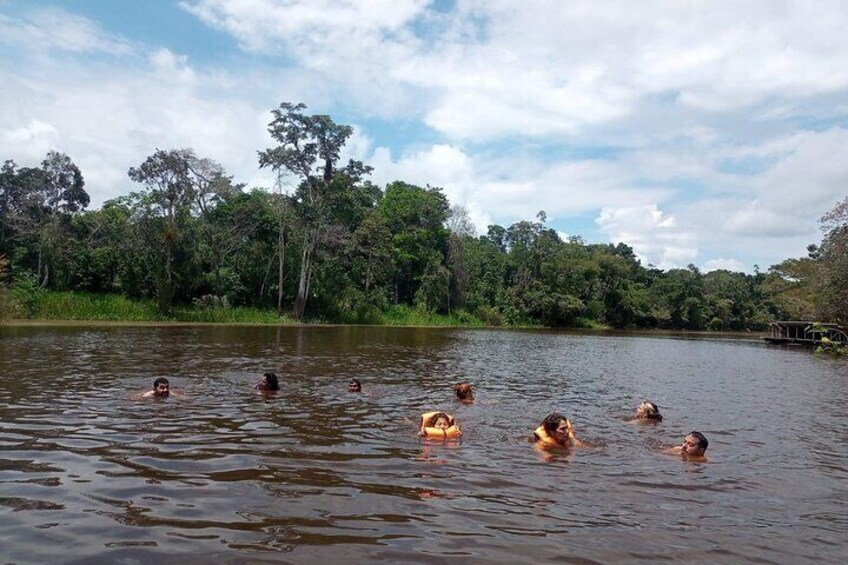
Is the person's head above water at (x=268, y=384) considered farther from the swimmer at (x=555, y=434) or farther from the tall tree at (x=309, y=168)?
the tall tree at (x=309, y=168)

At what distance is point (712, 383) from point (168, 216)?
141 feet

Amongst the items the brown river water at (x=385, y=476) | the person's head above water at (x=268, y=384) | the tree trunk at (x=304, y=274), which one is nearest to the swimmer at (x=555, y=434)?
the brown river water at (x=385, y=476)

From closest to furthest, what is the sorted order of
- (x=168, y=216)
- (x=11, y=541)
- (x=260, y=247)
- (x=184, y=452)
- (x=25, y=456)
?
(x=11, y=541), (x=25, y=456), (x=184, y=452), (x=168, y=216), (x=260, y=247)

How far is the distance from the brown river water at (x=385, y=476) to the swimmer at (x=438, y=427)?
24cm

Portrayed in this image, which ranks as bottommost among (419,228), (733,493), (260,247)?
(733,493)

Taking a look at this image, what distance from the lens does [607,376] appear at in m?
25.8

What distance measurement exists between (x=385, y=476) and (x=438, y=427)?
283 cm

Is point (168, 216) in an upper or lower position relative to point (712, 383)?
upper

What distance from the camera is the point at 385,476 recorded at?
899cm

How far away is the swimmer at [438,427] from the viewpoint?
11641 millimetres

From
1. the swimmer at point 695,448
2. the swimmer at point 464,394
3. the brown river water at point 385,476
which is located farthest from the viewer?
the swimmer at point 464,394

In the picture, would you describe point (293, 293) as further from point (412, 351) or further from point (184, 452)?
point (184, 452)

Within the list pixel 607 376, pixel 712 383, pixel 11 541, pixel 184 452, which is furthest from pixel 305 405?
pixel 712 383

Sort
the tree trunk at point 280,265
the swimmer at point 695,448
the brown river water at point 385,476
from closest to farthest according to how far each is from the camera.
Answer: the brown river water at point 385,476
the swimmer at point 695,448
the tree trunk at point 280,265
